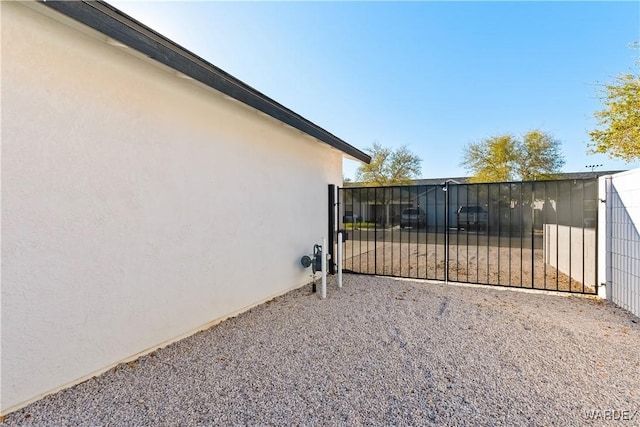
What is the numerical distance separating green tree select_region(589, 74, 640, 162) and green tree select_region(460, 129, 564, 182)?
32.3 ft

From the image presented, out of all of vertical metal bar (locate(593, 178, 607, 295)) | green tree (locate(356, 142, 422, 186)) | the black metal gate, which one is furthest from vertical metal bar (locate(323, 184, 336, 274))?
green tree (locate(356, 142, 422, 186))

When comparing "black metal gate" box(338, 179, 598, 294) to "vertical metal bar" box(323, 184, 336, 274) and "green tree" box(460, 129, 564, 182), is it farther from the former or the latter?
"green tree" box(460, 129, 564, 182)

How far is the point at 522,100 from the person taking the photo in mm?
11352

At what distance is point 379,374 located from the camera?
8.64ft

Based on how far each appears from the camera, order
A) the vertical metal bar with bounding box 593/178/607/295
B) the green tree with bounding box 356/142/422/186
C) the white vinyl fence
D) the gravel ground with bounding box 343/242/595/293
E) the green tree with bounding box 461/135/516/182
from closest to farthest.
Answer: the white vinyl fence → the vertical metal bar with bounding box 593/178/607/295 → the gravel ground with bounding box 343/242/595/293 → the green tree with bounding box 461/135/516/182 → the green tree with bounding box 356/142/422/186

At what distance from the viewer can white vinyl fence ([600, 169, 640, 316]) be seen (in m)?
3.97

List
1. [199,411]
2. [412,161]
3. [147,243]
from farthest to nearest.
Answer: [412,161] < [147,243] < [199,411]

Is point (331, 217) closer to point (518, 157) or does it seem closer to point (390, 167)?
point (390, 167)

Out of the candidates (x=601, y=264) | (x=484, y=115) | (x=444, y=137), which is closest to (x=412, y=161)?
(x=444, y=137)

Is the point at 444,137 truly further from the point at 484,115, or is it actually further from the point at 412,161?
the point at 412,161

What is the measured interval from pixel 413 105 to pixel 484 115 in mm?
5034

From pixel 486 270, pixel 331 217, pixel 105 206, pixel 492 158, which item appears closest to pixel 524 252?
pixel 486 270

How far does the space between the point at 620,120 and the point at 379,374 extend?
994 centimetres

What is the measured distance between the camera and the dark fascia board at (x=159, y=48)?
2.09m
